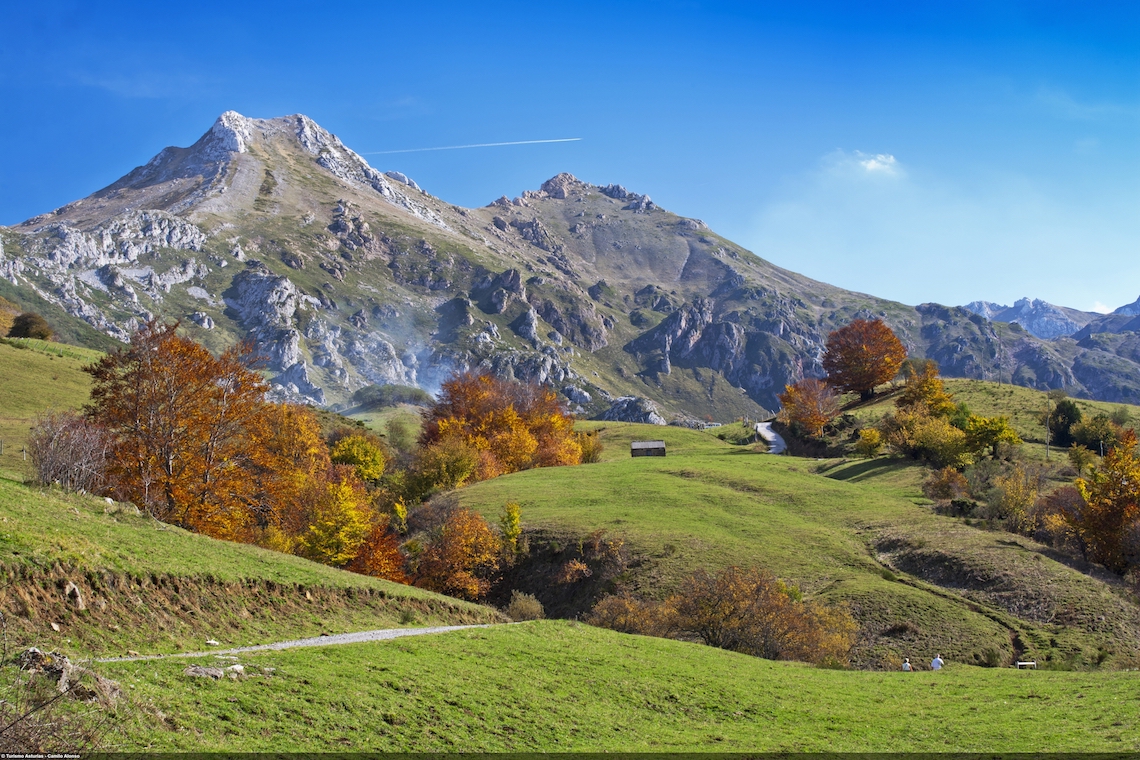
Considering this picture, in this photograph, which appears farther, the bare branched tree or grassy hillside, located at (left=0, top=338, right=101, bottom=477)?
grassy hillside, located at (left=0, top=338, right=101, bottom=477)

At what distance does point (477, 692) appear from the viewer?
17141 millimetres

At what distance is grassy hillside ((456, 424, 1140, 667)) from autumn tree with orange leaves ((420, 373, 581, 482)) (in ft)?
37.5

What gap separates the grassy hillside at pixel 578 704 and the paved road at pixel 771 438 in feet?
260

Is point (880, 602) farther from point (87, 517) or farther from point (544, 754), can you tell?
point (87, 517)

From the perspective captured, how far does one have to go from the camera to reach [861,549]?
52.5 metres

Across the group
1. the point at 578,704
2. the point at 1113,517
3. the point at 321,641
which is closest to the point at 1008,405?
the point at 1113,517

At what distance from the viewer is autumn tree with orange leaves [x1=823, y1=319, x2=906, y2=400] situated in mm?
117000

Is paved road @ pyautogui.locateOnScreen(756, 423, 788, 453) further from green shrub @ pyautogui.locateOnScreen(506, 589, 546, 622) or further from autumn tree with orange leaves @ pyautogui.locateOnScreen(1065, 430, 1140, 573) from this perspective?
green shrub @ pyautogui.locateOnScreen(506, 589, 546, 622)

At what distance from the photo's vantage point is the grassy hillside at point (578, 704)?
485 inches

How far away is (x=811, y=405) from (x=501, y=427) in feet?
153

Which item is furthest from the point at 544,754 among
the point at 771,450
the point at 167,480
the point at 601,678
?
the point at 771,450

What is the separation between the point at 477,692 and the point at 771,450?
303ft

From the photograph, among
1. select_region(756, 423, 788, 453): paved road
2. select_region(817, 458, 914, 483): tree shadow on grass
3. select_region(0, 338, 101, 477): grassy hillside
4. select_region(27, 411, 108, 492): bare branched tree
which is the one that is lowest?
select_region(817, 458, 914, 483): tree shadow on grass

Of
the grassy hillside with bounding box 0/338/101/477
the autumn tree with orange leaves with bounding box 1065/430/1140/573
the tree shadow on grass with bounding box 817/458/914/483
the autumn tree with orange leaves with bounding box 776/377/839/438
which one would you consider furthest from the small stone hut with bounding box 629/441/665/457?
the grassy hillside with bounding box 0/338/101/477
